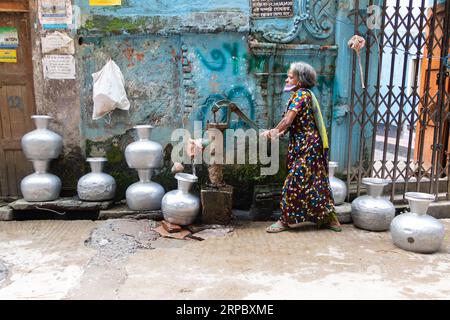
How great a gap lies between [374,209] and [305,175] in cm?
91

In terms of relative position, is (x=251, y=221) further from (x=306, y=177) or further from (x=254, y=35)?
(x=254, y=35)

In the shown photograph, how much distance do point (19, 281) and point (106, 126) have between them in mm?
2337

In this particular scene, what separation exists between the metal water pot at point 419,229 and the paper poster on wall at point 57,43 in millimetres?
4261

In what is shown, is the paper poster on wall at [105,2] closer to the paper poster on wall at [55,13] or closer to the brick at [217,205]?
the paper poster on wall at [55,13]

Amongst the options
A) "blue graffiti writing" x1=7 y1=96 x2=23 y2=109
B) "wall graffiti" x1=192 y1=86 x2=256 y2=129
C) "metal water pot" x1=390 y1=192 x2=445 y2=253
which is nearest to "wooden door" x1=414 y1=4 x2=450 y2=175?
"metal water pot" x1=390 y1=192 x2=445 y2=253

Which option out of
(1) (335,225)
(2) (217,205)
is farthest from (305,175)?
(2) (217,205)

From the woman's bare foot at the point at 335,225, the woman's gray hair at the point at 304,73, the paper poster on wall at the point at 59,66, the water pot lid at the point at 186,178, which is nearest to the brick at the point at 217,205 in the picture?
the water pot lid at the point at 186,178

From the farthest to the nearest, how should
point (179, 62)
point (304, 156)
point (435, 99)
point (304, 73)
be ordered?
1. point (435, 99)
2. point (179, 62)
3. point (304, 156)
4. point (304, 73)

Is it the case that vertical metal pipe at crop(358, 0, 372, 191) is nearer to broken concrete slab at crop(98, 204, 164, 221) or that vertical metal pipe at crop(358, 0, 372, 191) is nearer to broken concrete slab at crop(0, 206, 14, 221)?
broken concrete slab at crop(98, 204, 164, 221)

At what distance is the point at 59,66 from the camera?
5012 millimetres

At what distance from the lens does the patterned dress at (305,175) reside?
4371 mm

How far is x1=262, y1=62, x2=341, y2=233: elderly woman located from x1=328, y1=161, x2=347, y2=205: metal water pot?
1.09 feet

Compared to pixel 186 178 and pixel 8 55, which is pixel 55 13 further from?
pixel 186 178

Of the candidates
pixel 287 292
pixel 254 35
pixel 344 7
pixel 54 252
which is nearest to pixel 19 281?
pixel 54 252
